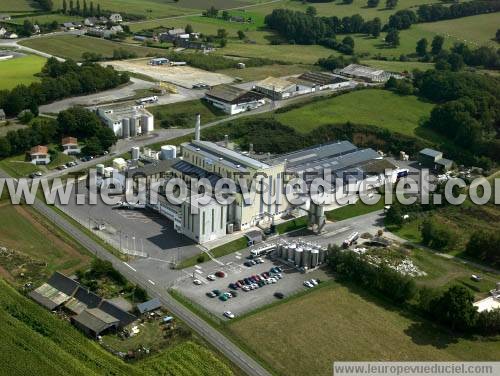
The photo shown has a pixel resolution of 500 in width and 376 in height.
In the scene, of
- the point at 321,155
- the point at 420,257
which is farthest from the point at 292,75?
the point at 420,257

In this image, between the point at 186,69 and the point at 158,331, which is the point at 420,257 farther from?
the point at 186,69

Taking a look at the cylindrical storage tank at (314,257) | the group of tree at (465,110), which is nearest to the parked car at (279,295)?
the cylindrical storage tank at (314,257)

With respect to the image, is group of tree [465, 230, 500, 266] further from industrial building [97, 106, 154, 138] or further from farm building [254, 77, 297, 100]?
farm building [254, 77, 297, 100]

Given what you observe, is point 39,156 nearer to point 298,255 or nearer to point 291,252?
point 291,252

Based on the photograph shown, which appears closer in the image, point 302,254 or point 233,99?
point 302,254

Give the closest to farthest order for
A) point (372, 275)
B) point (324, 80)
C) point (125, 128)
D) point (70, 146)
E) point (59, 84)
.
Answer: point (372, 275) < point (70, 146) < point (125, 128) < point (59, 84) < point (324, 80)

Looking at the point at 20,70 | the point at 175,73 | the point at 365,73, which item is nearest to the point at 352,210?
the point at 365,73

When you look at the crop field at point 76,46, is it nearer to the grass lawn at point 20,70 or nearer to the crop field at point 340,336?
the grass lawn at point 20,70
